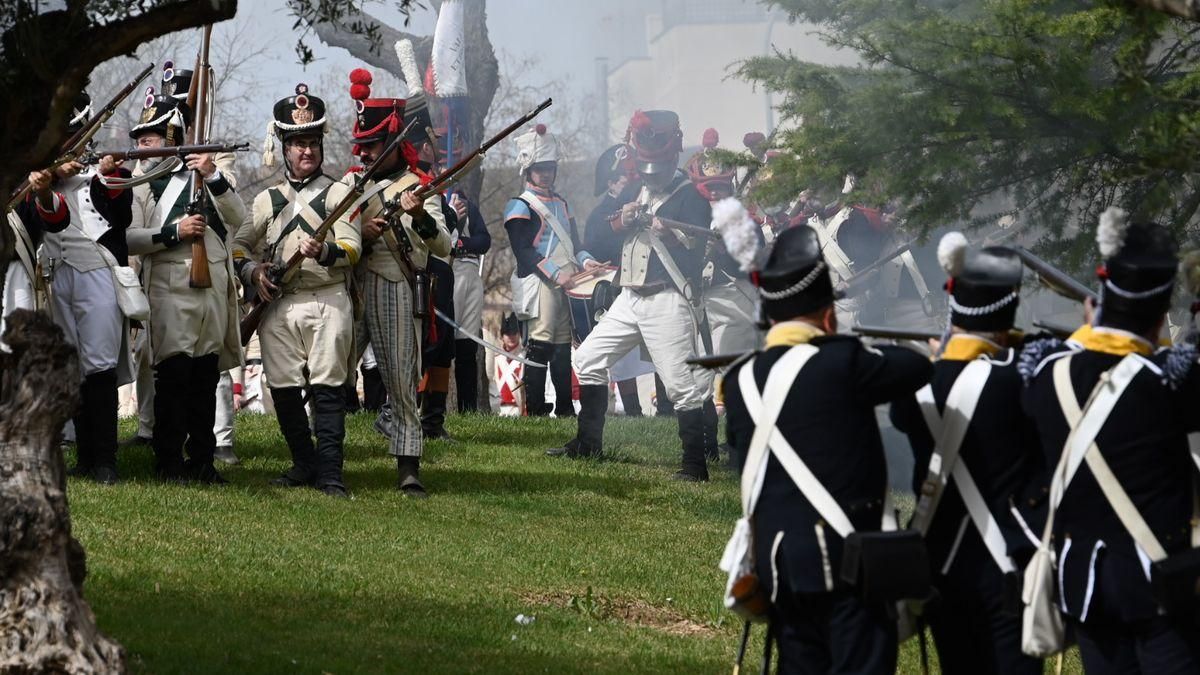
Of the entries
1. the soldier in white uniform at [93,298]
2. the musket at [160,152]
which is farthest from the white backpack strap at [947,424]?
the soldier in white uniform at [93,298]

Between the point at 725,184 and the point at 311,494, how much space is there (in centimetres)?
464

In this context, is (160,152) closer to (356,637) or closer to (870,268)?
(356,637)

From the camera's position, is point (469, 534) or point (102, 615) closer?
point (102, 615)

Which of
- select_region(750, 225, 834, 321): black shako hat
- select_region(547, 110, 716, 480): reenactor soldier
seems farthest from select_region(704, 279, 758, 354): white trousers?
select_region(750, 225, 834, 321): black shako hat

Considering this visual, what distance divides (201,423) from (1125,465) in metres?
6.36

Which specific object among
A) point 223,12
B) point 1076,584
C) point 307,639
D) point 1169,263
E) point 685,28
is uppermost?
point 685,28

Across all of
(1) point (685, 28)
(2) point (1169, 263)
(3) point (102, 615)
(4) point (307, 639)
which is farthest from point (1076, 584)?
(1) point (685, 28)

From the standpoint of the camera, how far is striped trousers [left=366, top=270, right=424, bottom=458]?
34.2 feet

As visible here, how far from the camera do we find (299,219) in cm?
1023

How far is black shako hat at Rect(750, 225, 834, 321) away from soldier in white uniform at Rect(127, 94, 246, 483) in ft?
18.4

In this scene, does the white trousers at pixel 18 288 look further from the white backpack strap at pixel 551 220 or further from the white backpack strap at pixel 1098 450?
the white backpack strap at pixel 551 220

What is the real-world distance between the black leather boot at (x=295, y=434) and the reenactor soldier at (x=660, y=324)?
2594mm

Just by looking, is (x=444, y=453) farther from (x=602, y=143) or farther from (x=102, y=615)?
(x=602, y=143)

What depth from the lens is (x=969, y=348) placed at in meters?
5.39
